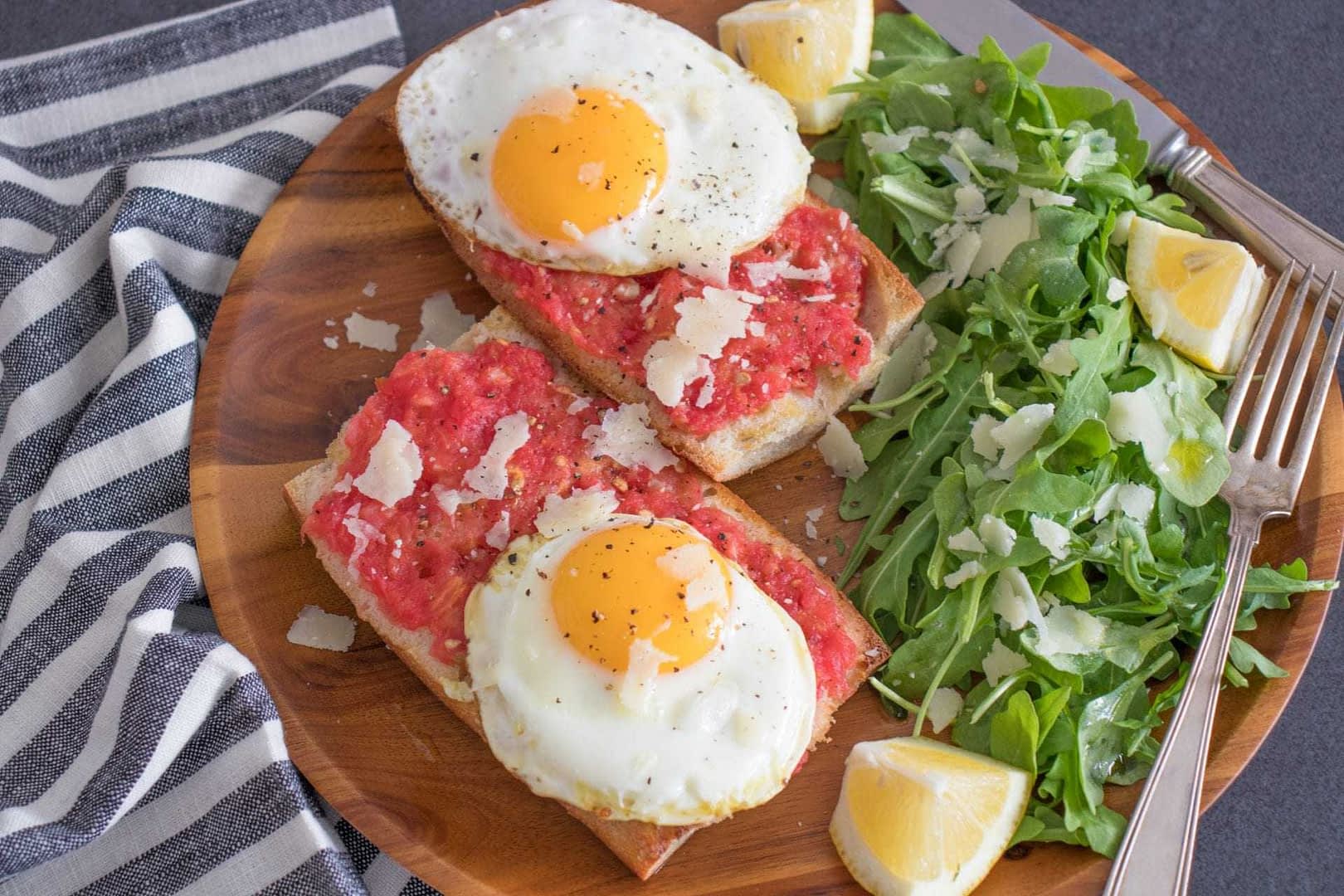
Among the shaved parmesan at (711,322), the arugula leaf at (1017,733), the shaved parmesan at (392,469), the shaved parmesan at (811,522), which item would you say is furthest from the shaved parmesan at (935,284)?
the shaved parmesan at (392,469)

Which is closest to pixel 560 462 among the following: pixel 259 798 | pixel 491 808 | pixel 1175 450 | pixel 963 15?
pixel 491 808

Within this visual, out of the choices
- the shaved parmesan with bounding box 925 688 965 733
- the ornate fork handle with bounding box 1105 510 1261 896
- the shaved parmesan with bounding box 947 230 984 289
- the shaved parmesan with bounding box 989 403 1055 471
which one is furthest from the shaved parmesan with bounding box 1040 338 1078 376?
the shaved parmesan with bounding box 925 688 965 733

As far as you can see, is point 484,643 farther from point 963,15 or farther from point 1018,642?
point 963,15

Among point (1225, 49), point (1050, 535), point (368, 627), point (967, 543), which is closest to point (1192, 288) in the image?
point (1050, 535)

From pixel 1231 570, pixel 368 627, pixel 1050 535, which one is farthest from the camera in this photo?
pixel 368 627

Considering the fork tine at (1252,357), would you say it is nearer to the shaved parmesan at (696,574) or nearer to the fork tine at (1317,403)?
the fork tine at (1317,403)

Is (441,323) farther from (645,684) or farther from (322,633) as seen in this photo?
(645,684)
